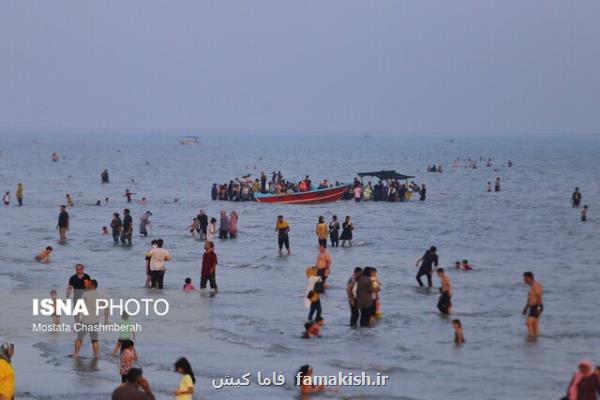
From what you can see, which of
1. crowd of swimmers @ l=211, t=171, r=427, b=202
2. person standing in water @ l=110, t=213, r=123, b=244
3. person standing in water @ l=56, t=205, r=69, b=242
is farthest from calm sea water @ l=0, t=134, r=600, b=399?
crowd of swimmers @ l=211, t=171, r=427, b=202

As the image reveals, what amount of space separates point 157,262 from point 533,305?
908 cm

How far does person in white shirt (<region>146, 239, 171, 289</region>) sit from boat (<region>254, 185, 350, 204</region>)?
109 ft

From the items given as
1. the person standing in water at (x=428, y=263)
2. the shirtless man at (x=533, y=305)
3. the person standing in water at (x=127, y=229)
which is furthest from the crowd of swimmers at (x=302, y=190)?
the shirtless man at (x=533, y=305)

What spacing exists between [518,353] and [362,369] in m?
3.25

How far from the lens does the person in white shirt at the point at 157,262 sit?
26.3m

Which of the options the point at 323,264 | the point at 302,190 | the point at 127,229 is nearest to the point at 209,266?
the point at 323,264

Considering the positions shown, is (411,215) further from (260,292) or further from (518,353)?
(518,353)

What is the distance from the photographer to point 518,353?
20844 millimetres

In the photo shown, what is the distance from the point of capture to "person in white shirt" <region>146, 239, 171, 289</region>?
26.3 metres

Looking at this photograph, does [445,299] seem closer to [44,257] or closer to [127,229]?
[44,257]

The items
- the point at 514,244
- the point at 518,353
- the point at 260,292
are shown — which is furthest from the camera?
the point at 514,244

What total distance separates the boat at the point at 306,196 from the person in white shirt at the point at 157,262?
33367mm

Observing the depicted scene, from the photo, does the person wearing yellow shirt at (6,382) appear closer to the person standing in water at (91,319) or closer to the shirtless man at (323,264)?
the person standing in water at (91,319)

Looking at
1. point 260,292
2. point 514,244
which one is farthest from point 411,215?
point 260,292
